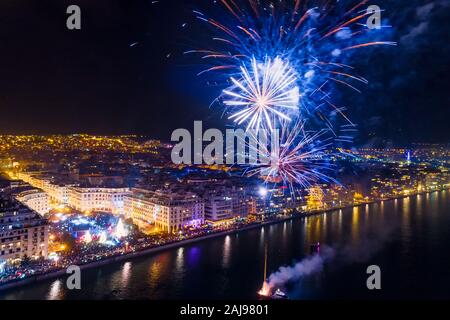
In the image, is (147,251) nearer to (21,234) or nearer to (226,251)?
(226,251)

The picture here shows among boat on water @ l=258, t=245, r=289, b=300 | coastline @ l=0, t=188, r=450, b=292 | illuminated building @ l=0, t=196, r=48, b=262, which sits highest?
illuminated building @ l=0, t=196, r=48, b=262

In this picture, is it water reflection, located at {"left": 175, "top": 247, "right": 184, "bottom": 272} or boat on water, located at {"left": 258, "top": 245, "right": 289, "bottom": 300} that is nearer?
boat on water, located at {"left": 258, "top": 245, "right": 289, "bottom": 300}

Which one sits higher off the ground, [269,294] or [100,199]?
[100,199]

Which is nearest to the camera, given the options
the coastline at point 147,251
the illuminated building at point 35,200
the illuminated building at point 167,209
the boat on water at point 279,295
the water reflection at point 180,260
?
the boat on water at point 279,295

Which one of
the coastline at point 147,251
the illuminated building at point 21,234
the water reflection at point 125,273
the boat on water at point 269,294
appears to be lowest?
the boat on water at point 269,294

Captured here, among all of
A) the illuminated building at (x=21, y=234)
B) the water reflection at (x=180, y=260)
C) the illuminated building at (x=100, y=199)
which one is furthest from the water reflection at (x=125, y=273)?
the illuminated building at (x=100, y=199)

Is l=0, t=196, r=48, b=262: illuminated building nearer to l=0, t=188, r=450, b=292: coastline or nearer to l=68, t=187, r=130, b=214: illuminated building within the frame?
l=0, t=188, r=450, b=292: coastline

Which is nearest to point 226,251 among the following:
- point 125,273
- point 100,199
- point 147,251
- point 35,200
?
point 147,251

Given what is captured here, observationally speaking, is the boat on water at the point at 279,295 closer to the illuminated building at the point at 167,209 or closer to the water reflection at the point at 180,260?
the water reflection at the point at 180,260

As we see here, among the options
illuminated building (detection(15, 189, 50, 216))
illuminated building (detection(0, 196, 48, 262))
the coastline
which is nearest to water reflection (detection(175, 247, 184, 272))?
the coastline
